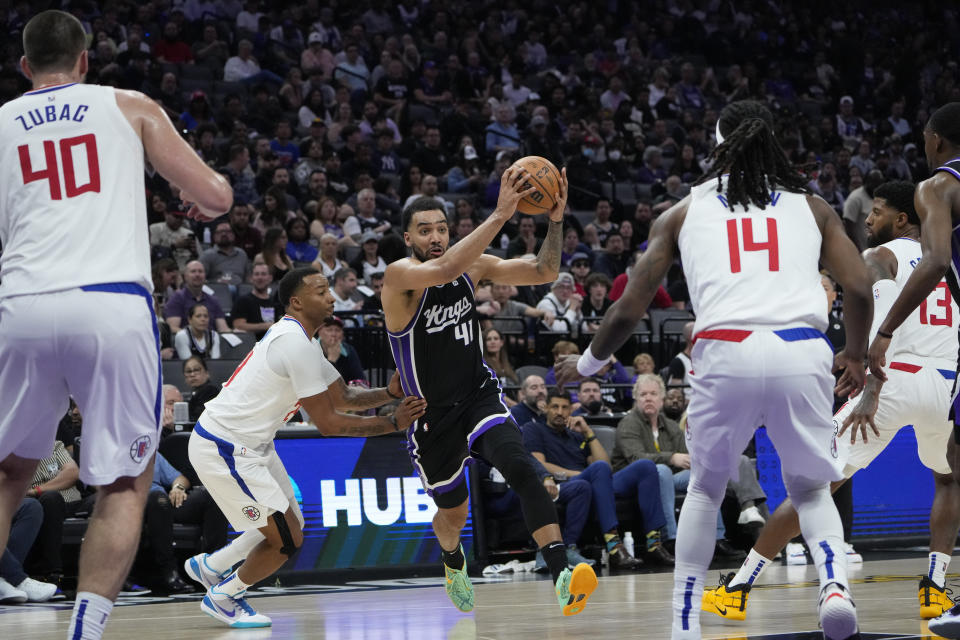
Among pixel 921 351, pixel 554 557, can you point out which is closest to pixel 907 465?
pixel 921 351

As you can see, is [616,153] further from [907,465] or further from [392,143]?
[907,465]

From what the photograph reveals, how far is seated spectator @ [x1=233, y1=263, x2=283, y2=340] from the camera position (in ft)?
37.9

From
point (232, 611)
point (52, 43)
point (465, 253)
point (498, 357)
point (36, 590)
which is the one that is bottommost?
point (36, 590)

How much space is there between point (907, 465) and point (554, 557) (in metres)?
6.29

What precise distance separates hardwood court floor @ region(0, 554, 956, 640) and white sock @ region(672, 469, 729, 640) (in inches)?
39.5

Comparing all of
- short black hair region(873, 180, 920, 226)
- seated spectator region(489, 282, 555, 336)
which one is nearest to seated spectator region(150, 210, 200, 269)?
seated spectator region(489, 282, 555, 336)

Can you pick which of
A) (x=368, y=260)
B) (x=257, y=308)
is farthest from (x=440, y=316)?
(x=368, y=260)

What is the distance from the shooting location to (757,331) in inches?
168

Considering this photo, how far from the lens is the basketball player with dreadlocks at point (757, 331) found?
4.23m

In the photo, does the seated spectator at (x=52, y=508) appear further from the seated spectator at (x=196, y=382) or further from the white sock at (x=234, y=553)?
the white sock at (x=234, y=553)

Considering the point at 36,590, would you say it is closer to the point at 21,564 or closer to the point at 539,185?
the point at 21,564

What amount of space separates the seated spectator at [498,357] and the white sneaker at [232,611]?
4867 mm

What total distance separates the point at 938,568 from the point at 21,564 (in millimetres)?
5877

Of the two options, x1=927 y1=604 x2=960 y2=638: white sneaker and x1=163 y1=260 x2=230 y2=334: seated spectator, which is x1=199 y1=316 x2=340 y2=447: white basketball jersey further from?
x1=163 y1=260 x2=230 y2=334: seated spectator
